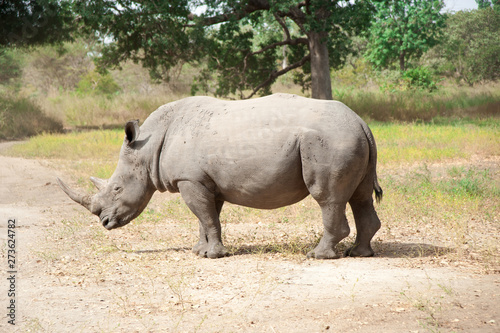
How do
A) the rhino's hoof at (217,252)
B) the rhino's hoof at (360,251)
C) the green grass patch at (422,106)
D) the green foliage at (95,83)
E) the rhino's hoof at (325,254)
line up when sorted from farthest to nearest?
1. the green foliage at (95,83)
2. the green grass patch at (422,106)
3. the rhino's hoof at (217,252)
4. the rhino's hoof at (360,251)
5. the rhino's hoof at (325,254)

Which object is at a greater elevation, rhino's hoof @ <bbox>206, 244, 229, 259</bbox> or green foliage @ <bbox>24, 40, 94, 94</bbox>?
rhino's hoof @ <bbox>206, 244, 229, 259</bbox>

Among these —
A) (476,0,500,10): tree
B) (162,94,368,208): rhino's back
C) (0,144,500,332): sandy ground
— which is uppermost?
(476,0,500,10): tree

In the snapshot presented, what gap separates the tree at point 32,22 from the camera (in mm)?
19281

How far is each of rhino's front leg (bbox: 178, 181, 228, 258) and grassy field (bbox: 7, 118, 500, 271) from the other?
1.31 ft

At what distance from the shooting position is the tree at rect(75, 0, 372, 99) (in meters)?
17.6

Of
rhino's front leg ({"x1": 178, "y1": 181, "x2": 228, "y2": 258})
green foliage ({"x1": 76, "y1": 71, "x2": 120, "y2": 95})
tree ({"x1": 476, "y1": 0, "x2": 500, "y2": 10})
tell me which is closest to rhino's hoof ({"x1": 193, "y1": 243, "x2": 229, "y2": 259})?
rhino's front leg ({"x1": 178, "y1": 181, "x2": 228, "y2": 258})

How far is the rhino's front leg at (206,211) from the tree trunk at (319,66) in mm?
13545

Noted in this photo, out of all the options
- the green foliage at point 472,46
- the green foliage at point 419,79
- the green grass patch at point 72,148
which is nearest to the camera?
the green grass patch at point 72,148

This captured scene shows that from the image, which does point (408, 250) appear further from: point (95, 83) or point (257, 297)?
point (95, 83)

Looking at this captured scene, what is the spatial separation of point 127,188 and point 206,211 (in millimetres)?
1070

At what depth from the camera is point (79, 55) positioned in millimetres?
44188

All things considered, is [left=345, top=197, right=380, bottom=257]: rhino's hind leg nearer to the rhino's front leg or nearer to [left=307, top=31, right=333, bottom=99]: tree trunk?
the rhino's front leg

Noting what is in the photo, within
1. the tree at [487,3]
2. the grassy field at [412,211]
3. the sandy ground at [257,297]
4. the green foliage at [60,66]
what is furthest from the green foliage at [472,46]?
the green foliage at [60,66]

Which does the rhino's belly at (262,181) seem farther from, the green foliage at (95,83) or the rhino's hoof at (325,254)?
the green foliage at (95,83)
